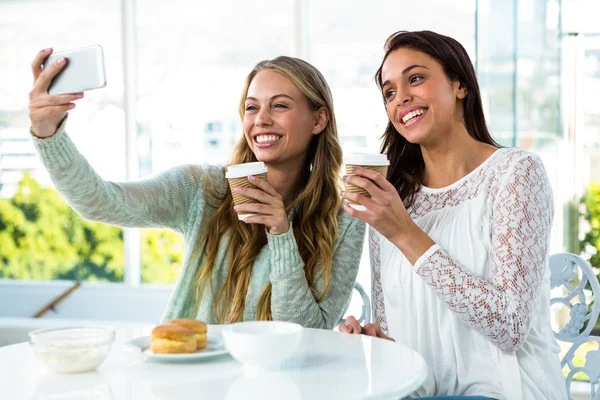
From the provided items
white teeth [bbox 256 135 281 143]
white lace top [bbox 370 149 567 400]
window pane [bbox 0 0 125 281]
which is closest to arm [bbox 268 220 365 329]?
white lace top [bbox 370 149 567 400]

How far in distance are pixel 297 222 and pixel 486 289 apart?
29.4 inches

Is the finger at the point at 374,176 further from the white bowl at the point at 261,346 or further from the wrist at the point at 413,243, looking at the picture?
the white bowl at the point at 261,346

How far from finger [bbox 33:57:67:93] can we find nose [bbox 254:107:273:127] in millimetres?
675

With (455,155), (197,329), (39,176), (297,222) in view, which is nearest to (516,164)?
(455,155)

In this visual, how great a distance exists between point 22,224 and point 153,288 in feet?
4.20

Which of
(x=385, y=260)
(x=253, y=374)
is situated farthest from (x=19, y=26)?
(x=253, y=374)

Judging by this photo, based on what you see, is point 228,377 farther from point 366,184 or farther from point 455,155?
point 455,155

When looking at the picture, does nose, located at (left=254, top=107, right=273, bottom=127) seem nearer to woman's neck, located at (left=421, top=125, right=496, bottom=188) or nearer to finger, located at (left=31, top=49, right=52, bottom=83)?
woman's neck, located at (left=421, top=125, right=496, bottom=188)

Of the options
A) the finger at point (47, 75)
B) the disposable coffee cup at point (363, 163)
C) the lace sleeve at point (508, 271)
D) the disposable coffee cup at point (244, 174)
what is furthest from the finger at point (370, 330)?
the finger at point (47, 75)

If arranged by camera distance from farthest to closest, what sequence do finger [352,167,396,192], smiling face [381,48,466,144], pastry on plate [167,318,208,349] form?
1. smiling face [381,48,466,144]
2. finger [352,167,396,192]
3. pastry on plate [167,318,208,349]

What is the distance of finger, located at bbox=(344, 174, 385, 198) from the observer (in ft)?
5.14

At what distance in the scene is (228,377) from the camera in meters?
1.19

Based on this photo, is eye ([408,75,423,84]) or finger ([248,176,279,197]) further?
eye ([408,75,423,84])

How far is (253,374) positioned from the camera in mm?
1205
